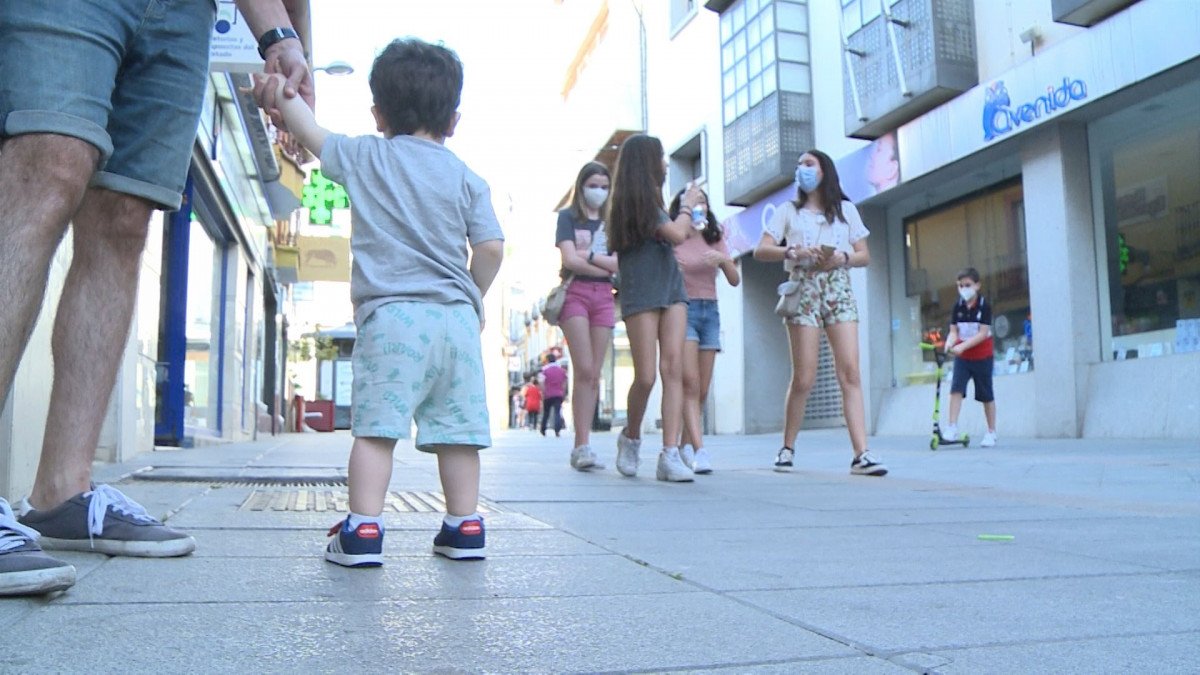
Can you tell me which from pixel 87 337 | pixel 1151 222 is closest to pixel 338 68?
pixel 1151 222

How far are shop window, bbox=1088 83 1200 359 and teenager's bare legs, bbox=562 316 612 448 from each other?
6.96m

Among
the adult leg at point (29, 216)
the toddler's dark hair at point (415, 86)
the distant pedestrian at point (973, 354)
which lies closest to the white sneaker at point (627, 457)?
the toddler's dark hair at point (415, 86)

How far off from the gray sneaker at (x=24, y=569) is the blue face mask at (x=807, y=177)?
4.76m

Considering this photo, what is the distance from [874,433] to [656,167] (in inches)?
408

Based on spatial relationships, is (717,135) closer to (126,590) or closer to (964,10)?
(964,10)

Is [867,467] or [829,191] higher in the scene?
[829,191]

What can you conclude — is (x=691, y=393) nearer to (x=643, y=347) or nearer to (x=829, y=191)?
(x=643, y=347)

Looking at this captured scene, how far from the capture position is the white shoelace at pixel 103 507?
7.65ft

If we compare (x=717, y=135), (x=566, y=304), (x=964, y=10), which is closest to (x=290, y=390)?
(x=717, y=135)

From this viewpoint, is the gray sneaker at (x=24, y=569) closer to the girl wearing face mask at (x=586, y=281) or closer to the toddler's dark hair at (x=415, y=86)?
the toddler's dark hair at (x=415, y=86)

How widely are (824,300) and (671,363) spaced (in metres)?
1.03

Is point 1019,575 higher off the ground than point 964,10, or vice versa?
point 964,10

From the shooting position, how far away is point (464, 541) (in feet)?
8.38

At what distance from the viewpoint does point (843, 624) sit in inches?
70.9
